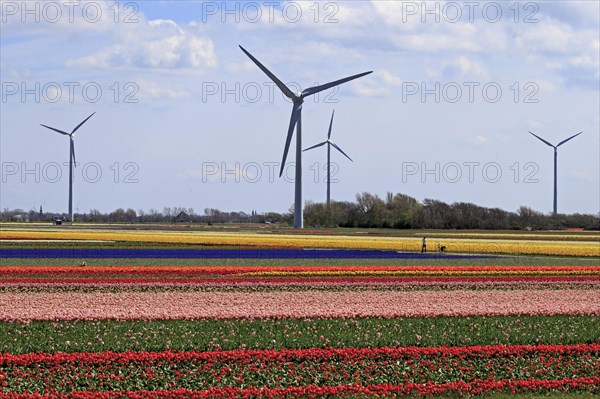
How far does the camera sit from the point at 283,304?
1121 inches

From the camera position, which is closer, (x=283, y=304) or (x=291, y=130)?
(x=283, y=304)

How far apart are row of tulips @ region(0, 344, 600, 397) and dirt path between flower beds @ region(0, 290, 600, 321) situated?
559 centimetres

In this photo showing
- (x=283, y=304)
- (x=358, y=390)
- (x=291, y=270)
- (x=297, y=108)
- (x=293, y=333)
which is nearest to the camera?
(x=358, y=390)

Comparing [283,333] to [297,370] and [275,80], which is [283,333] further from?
[275,80]

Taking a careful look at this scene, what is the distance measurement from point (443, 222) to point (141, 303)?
117621mm

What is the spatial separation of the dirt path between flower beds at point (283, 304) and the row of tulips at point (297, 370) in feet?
18.3

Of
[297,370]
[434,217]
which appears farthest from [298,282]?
[434,217]

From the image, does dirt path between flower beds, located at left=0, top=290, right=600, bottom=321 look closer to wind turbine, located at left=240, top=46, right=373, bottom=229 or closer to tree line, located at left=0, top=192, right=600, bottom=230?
wind turbine, located at left=240, top=46, right=373, bottom=229

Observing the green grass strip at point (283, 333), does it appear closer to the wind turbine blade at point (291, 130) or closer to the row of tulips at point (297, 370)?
the row of tulips at point (297, 370)

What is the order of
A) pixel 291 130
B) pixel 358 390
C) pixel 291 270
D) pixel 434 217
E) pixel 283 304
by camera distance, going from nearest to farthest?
pixel 358 390
pixel 283 304
pixel 291 270
pixel 291 130
pixel 434 217

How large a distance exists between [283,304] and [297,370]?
30.2ft

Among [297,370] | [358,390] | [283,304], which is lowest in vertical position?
[358,390]

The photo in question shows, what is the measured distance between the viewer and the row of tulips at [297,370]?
718 inches

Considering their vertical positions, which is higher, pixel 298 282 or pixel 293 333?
pixel 298 282
